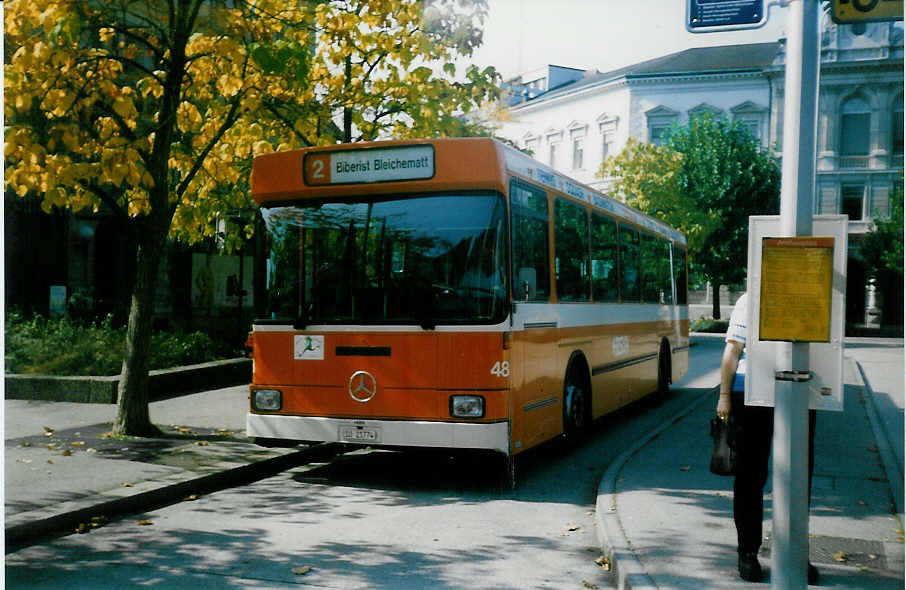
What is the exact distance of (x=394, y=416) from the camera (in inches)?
298

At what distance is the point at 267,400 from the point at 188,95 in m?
4.45

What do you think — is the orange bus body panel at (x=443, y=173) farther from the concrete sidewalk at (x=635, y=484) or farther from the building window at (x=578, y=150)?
the building window at (x=578, y=150)

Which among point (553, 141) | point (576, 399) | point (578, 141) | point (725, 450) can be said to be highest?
point (578, 141)

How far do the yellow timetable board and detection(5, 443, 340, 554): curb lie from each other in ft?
15.7

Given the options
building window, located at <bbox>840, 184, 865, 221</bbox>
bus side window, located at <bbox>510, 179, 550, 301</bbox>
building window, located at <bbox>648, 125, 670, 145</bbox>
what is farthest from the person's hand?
building window, located at <bbox>648, 125, 670, 145</bbox>

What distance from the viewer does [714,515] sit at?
6480 millimetres

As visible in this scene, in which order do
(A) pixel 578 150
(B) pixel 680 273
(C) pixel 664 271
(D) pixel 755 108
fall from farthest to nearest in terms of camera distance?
1. (D) pixel 755 108
2. (A) pixel 578 150
3. (B) pixel 680 273
4. (C) pixel 664 271

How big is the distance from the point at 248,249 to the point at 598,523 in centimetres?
2040

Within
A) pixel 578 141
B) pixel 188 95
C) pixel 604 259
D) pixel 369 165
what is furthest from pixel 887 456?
pixel 578 141

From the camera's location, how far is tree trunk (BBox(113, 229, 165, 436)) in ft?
31.4

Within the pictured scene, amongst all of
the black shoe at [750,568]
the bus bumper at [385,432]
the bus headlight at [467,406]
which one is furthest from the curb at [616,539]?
the bus headlight at [467,406]

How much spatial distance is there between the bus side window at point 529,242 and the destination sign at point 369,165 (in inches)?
30.7

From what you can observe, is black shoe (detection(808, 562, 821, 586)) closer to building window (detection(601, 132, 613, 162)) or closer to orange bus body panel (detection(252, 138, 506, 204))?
orange bus body panel (detection(252, 138, 506, 204))

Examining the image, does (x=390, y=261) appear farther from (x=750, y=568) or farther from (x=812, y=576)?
(x=812, y=576)
